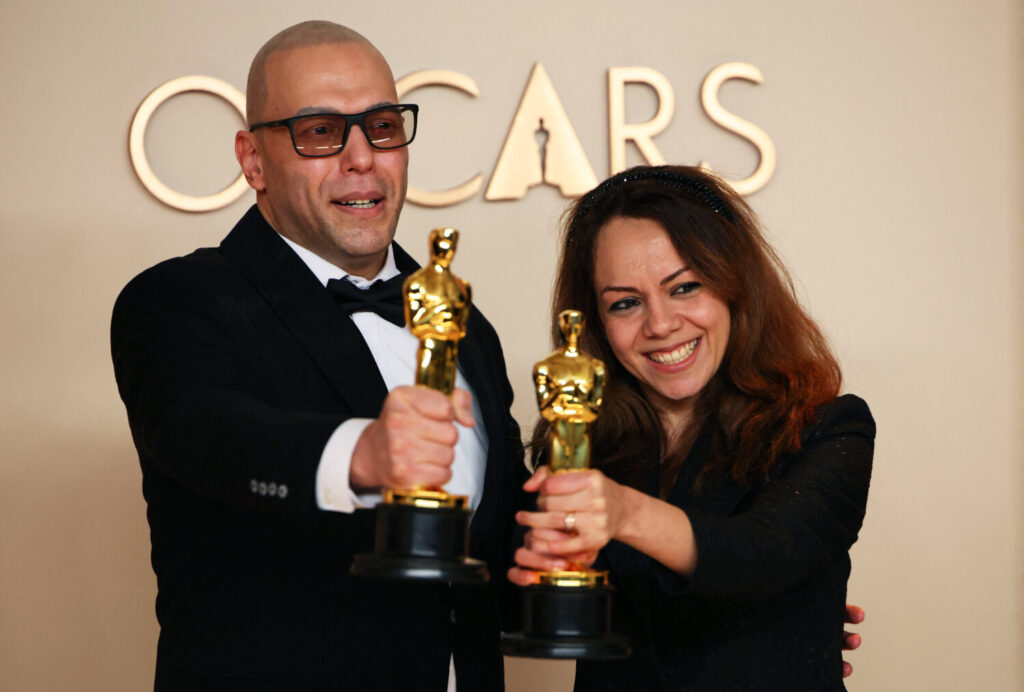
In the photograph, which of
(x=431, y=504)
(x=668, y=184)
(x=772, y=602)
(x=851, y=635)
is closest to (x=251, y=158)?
(x=668, y=184)

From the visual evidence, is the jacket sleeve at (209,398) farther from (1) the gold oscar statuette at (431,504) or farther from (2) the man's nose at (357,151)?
(2) the man's nose at (357,151)

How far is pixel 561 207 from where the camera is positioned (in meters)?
3.50

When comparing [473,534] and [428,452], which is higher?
[428,452]

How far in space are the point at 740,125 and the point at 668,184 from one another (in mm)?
1353

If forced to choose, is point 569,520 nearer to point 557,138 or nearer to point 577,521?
point 577,521

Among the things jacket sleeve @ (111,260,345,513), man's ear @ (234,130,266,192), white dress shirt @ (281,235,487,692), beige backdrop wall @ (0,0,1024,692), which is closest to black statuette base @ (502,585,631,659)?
jacket sleeve @ (111,260,345,513)

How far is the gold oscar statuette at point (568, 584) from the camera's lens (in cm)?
150

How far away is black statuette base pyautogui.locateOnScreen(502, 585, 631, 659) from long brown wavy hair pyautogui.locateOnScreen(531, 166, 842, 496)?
623mm

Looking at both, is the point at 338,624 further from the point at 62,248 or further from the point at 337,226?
the point at 62,248

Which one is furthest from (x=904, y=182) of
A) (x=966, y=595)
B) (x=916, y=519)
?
(x=966, y=595)

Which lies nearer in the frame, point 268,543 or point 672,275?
point 268,543

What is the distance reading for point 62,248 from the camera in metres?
3.41

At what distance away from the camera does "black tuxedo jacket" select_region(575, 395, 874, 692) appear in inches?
74.9

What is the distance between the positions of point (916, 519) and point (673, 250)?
1786 mm
